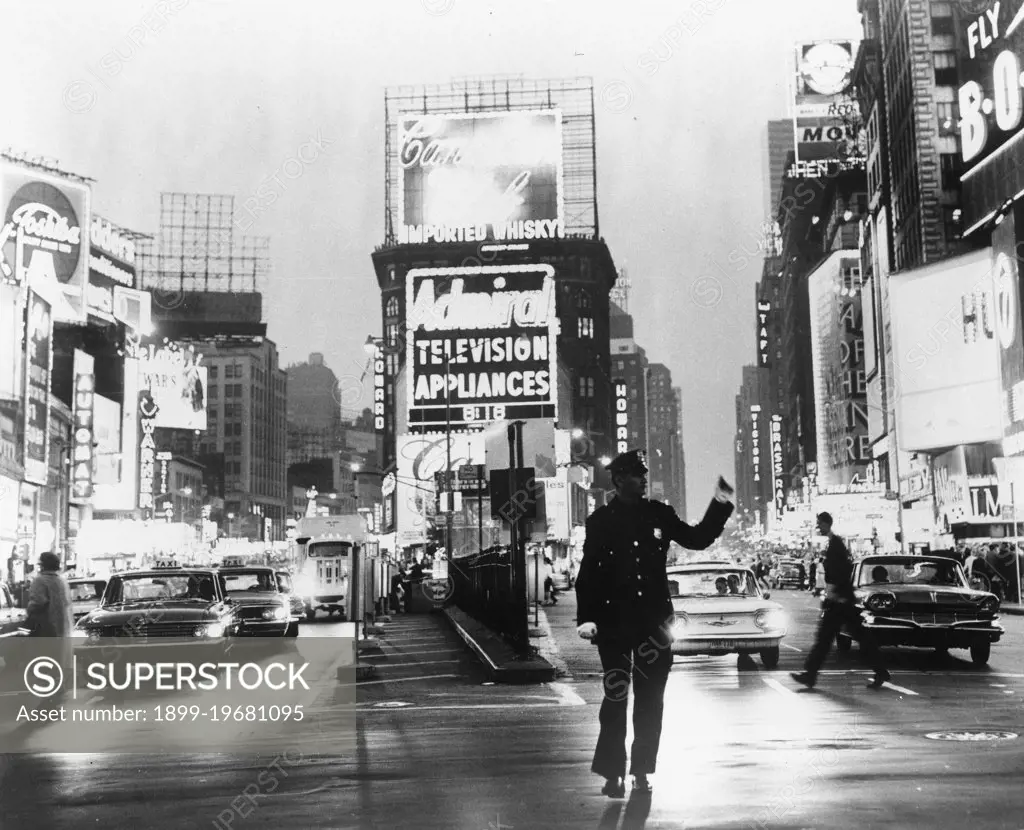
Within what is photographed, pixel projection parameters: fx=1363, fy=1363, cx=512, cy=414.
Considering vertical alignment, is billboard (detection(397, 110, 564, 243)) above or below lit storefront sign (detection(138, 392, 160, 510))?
above

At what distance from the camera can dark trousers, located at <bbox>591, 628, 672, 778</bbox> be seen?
7.82 m

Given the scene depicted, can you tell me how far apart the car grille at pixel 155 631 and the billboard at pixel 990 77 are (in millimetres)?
49077

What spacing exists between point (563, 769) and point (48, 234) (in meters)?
85.3

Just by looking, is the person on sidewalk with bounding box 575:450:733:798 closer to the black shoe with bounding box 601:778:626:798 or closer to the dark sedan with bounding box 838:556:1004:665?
the black shoe with bounding box 601:778:626:798

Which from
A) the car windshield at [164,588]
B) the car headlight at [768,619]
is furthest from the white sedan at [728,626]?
the car windshield at [164,588]

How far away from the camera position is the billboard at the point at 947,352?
6225 cm

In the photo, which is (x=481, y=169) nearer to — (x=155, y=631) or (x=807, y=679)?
(x=155, y=631)

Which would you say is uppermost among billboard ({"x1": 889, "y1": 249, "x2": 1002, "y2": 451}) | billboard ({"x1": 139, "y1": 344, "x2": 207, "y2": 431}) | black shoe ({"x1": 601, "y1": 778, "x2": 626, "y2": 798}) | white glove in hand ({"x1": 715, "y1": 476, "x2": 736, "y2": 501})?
billboard ({"x1": 139, "y1": 344, "x2": 207, "y2": 431})

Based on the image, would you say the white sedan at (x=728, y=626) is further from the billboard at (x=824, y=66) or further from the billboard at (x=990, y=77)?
the billboard at (x=824, y=66)

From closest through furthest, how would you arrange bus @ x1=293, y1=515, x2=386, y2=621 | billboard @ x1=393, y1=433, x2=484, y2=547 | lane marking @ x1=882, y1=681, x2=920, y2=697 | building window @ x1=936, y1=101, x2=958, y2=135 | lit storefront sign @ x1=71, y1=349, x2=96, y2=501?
1. lane marking @ x1=882, y1=681, x2=920, y2=697
2. bus @ x1=293, y1=515, x2=386, y2=621
3. building window @ x1=936, y1=101, x2=958, y2=135
4. billboard @ x1=393, y1=433, x2=484, y2=547
5. lit storefront sign @ x1=71, y1=349, x2=96, y2=501

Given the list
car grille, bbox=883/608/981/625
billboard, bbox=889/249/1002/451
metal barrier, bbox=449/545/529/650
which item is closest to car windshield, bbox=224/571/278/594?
metal barrier, bbox=449/545/529/650

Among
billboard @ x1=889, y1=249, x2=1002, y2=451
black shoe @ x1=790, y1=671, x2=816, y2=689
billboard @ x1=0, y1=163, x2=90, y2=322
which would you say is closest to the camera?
black shoe @ x1=790, y1=671, x2=816, y2=689

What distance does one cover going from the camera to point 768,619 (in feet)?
60.5

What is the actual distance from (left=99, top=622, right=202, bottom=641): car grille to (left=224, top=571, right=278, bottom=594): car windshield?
27.6 feet
